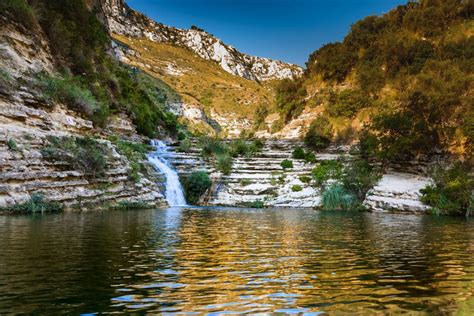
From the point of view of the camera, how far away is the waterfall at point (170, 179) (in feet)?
105

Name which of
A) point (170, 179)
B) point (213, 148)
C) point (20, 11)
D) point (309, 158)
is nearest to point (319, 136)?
point (309, 158)

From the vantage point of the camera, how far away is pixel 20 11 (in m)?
28.5

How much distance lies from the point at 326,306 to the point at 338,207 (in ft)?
85.8

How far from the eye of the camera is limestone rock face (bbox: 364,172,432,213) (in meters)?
27.6

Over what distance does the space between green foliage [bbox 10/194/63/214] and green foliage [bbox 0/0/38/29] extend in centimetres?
1539

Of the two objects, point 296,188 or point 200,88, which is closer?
point 296,188

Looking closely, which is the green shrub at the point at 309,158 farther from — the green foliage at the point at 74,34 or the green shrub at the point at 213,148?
the green foliage at the point at 74,34

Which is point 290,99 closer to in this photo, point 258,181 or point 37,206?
point 258,181

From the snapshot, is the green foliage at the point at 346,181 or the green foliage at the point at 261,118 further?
the green foliage at the point at 261,118

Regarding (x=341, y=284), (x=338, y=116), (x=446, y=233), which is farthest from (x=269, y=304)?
(x=338, y=116)

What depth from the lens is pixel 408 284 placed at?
21.1ft

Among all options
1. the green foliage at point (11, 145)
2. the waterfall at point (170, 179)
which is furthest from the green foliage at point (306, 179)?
the green foliage at point (11, 145)

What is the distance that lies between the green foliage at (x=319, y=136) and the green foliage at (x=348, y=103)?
6.99 feet

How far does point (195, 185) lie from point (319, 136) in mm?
14838
